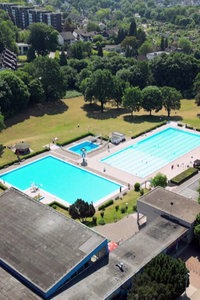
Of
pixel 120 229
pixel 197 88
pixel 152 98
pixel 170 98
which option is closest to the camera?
pixel 120 229

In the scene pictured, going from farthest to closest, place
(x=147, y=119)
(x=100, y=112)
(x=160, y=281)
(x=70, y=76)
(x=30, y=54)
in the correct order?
(x=30, y=54) < (x=70, y=76) < (x=100, y=112) < (x=147, y=119) < (x=160, y=281)

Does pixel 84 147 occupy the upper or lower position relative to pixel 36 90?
lower

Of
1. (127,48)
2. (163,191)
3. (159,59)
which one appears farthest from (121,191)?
(127,48)

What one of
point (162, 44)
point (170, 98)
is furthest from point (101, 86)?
point (162, 44)

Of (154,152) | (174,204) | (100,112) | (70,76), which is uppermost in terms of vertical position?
(70,76)

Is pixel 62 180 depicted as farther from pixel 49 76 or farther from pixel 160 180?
pixel 49 76

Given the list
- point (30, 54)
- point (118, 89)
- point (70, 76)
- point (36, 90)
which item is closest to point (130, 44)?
point (30, 54)

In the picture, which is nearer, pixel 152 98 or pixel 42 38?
pixel 152 98
